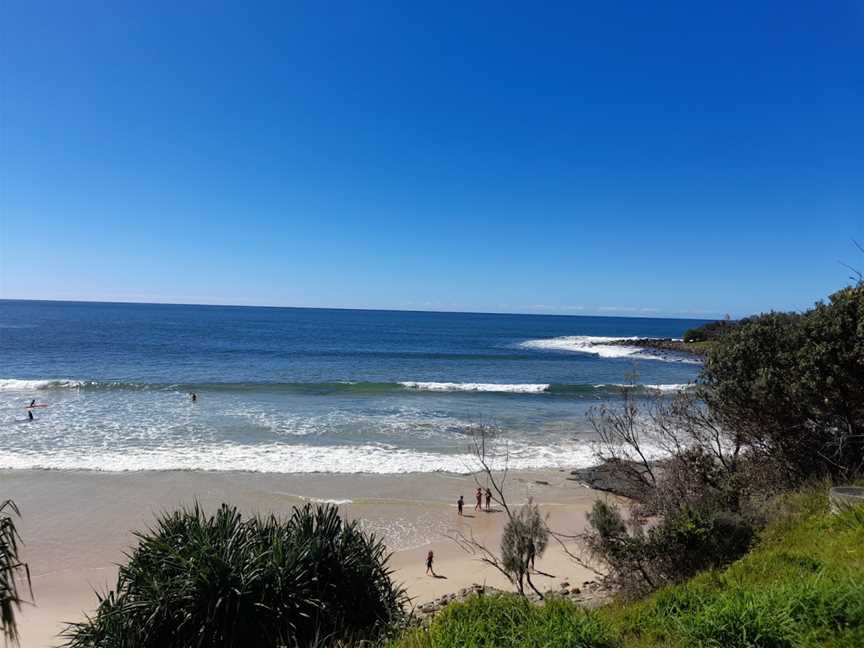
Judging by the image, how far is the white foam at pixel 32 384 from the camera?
36.2 m

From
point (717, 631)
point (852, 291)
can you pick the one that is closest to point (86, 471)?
point (717, 631)

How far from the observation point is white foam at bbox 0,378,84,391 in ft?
119

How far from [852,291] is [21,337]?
87054 millimetres

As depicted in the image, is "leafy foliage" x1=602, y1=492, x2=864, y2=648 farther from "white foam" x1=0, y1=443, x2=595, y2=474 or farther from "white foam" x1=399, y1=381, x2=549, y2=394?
"white foam" x1=399, y1=381, x2=549, y2=394

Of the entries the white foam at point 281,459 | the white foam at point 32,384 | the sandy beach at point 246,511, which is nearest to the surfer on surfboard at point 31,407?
the white foam at point 32,384

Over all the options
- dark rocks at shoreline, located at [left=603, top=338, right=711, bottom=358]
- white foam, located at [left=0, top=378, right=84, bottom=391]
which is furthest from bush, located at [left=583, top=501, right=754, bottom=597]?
dark rocks at shoreline, located at [left=603, top=338, right=711, bottom=358]

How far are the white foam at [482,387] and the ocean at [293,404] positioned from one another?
0.15m

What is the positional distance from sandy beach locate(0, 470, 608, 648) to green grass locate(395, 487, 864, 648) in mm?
5381

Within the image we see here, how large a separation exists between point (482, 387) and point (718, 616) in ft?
116

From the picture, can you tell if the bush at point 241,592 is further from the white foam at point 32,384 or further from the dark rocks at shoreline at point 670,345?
the dark rocks at shoreline at point 670,345

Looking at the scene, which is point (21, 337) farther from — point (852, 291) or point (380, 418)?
point (852, 291)

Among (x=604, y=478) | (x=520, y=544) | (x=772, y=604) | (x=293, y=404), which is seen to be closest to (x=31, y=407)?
(x=293, y=404)

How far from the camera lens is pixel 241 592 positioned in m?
6.53

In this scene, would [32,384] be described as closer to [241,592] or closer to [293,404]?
[293,404]
